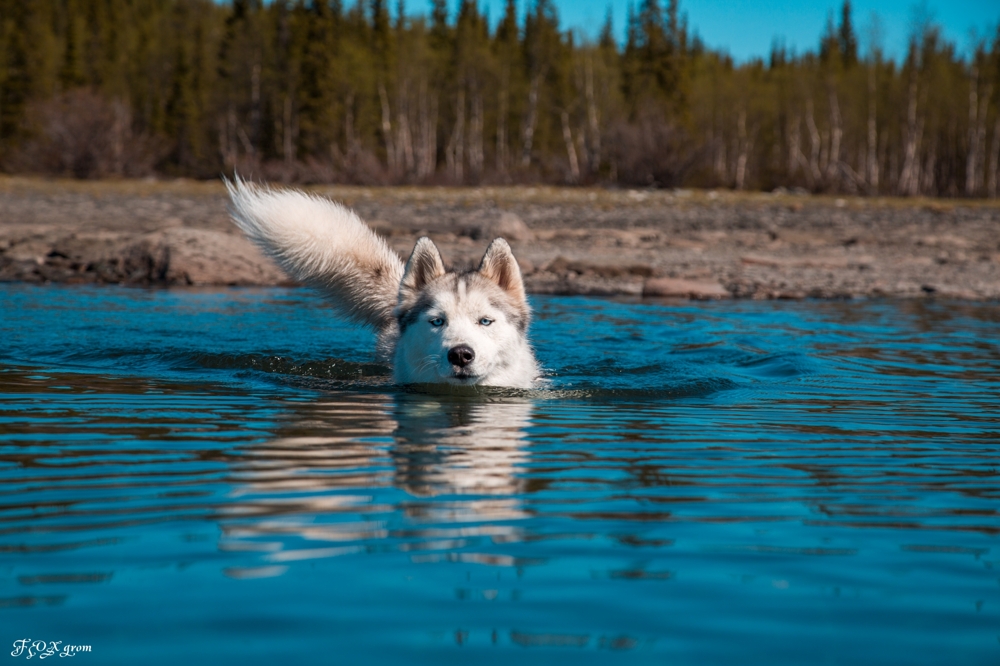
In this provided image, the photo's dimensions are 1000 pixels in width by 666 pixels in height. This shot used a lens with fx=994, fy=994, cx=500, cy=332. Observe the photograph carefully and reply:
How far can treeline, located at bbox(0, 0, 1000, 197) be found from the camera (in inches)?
1730

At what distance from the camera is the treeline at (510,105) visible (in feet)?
144

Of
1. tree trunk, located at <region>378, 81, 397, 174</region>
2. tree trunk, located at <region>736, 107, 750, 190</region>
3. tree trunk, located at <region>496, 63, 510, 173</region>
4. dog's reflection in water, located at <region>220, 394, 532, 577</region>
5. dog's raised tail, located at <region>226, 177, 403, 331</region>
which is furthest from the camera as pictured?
tree trunk, located at <region>496, 63, 510, 173</region>

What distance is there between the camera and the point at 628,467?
3697 millimetres

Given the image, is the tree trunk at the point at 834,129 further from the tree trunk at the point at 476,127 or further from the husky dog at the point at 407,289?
the husky dog at the point at 407,289

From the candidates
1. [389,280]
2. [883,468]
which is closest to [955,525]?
[883,468]

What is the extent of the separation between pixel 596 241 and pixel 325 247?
9.85 m

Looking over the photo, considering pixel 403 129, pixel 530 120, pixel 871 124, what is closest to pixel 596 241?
pixel 403 129

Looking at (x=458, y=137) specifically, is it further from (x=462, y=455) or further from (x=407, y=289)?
(x=462, y=455)

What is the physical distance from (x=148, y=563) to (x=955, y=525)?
90.2 inches

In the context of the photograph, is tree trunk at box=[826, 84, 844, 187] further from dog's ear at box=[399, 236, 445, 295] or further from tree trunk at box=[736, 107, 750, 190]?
dog's ear at box=[399, 236, 445, 295]

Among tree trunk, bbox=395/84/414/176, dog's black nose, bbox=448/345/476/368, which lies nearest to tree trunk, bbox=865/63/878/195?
tree trunk, bbox=395/84/414/176

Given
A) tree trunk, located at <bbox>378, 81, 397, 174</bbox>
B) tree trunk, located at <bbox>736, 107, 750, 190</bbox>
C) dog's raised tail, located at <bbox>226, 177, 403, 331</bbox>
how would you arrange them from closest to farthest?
dog's raised tail, located at <bbox>226, 177, 403, 331</bbox>
tree trunk, located at <bbox>736, 107, 750, 190</bbox>
tree trunk, located at <bbox>378, 81, 397, 174</bbox>

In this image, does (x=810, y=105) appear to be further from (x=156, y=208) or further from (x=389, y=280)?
(x=389, y=280)

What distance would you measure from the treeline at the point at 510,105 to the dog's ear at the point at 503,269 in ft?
100
